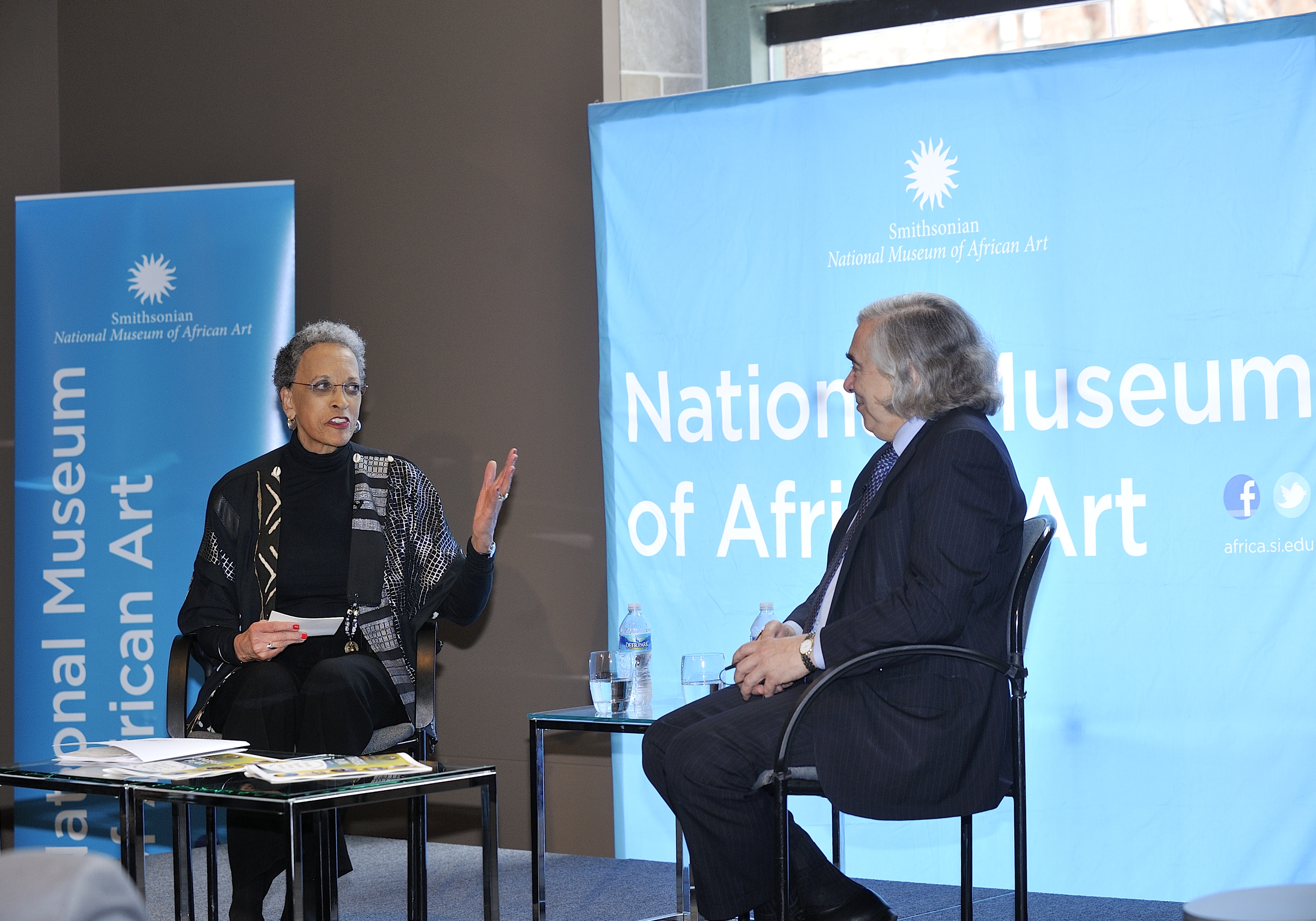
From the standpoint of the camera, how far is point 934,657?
232 centimetres

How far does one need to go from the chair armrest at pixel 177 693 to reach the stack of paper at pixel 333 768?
29.3 inches

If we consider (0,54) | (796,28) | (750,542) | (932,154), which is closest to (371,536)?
(750,542)

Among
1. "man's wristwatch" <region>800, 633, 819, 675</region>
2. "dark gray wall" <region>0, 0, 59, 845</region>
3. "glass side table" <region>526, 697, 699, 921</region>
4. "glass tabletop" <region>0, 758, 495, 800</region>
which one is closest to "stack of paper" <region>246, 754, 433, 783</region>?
"glass tabletop" <region>0, 758, 495, 800</region>

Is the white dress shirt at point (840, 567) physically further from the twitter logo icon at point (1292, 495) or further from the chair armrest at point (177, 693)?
the chair armrest at point (177, 693)

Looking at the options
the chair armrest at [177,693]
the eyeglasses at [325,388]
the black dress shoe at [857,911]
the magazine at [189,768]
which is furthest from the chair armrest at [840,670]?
the eyeglasses at [325,388]

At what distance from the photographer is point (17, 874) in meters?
0.88

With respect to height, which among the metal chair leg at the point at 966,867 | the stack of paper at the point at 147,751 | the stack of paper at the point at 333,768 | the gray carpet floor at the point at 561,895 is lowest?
the gray carpet floor at the point at 561,895

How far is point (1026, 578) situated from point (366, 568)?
67.2 inches

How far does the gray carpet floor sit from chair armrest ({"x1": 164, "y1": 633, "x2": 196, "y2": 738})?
22.0 inches

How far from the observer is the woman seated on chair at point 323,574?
3.08 meters

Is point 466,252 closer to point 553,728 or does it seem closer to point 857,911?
point 553,728

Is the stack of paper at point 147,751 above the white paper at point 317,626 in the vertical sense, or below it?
below

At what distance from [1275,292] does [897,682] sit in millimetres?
1620

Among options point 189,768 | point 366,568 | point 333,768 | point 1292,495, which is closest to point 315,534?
point 366,568
